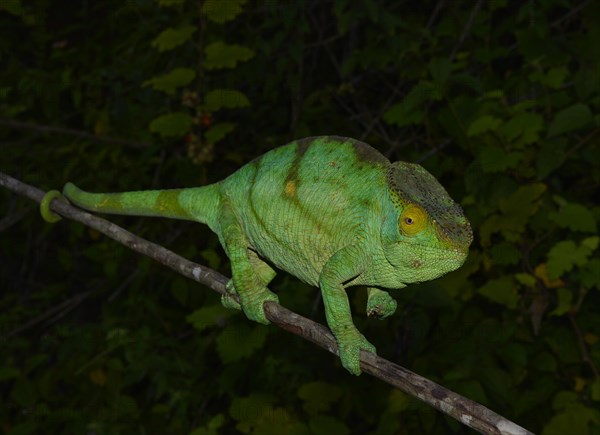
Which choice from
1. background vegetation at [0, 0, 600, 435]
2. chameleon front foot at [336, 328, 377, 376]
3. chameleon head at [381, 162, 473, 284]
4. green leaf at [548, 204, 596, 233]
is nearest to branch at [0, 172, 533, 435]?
chameleon front foot at [336, 328, 377, 376]

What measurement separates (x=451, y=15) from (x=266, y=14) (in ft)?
2.81

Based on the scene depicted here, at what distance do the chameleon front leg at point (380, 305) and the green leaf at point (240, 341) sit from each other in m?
1.32

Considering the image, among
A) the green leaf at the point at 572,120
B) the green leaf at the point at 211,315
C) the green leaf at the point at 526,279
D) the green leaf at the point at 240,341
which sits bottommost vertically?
the green leaf at the point at 240,341

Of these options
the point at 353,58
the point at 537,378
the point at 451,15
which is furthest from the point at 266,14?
the point at 537,378

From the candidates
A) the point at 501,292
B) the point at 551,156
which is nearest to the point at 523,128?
the point at 551,156

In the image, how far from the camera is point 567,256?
223 centimetres

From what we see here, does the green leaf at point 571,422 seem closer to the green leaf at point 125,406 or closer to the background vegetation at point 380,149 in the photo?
the background vegetation at point 380,149

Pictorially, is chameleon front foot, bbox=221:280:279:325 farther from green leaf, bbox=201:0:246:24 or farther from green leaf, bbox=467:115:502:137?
green leaf, bbox=201:0:246:24

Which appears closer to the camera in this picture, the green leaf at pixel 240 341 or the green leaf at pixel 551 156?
the green leaf at pixel 551 156

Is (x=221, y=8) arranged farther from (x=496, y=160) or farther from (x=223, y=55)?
(x=496, y=160)

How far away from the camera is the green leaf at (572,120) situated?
2.12 meters

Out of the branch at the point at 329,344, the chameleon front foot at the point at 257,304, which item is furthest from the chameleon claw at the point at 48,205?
the chameleon front foot at the point at 257,304

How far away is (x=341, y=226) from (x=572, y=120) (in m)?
1.44

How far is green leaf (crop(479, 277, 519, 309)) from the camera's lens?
2332 millimetres
